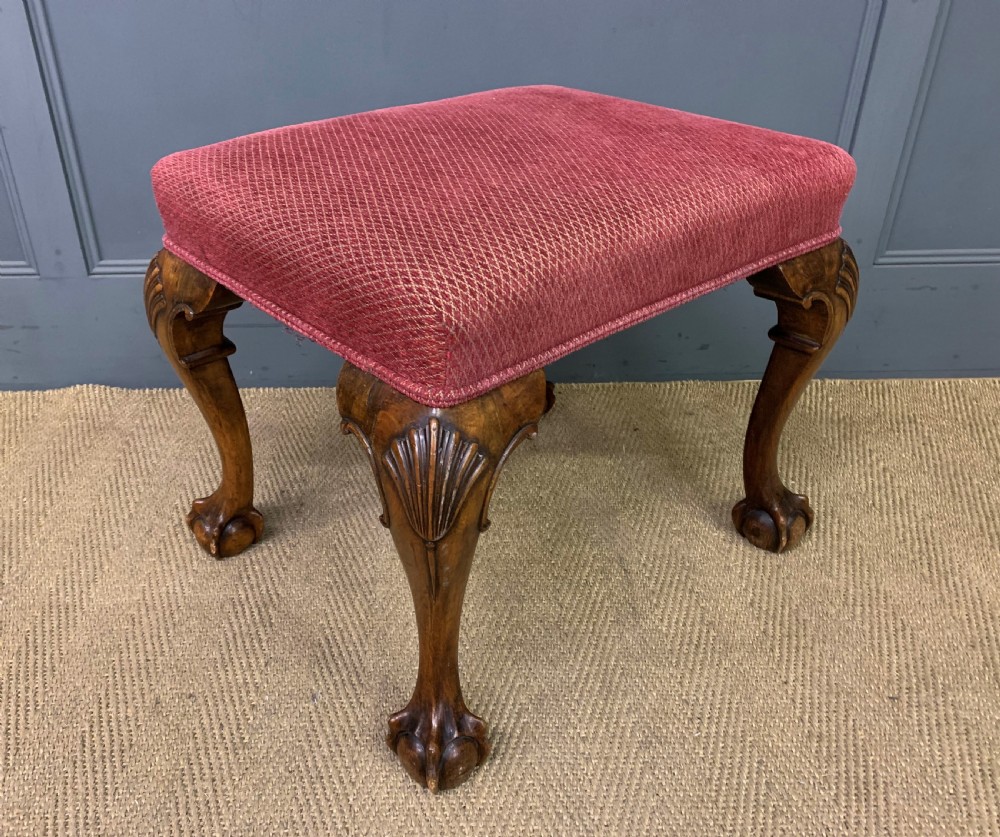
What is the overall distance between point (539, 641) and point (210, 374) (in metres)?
0.42

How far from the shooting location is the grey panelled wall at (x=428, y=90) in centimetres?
99

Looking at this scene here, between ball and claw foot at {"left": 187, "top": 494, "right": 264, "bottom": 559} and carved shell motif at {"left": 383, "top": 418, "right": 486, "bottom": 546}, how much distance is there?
16.4 inches

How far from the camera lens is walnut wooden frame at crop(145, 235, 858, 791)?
0.51 metres

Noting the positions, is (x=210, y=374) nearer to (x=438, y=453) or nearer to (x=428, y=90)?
(x=438, y=453)

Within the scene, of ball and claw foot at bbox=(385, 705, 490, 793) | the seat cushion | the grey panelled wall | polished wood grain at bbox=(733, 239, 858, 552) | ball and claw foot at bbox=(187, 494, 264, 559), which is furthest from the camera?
the grey panelled wall

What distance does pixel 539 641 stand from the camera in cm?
78

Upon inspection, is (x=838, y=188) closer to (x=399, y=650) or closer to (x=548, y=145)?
(x=548, y=145)

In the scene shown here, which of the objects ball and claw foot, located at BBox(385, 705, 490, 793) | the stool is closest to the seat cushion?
the stool

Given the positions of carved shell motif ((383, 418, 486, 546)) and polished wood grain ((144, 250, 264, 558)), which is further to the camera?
polished wood grain ((144, 250, 264, 558))

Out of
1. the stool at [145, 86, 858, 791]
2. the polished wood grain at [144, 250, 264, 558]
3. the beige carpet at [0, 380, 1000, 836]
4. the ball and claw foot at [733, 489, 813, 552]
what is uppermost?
the stool at [145, 86, 858, 791]

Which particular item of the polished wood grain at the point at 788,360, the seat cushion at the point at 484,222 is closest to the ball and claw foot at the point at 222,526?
the seat cushion at the point at 484,222

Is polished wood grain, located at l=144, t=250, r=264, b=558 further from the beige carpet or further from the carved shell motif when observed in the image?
the carved shell motif

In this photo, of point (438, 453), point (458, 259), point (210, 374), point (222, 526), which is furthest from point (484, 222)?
point (222, 526)

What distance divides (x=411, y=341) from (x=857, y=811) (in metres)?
0.52
